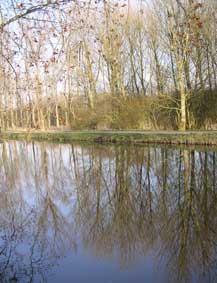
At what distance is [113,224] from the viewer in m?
5.60

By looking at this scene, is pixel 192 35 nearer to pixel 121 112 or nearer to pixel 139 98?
pixel 139 98

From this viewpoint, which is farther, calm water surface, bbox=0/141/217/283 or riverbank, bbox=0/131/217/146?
riverbank, bbox=0/131/217/146

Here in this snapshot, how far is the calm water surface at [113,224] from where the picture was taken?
13.2 ft

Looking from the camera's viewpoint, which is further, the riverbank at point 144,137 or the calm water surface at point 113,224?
the riverbank at point 144,137

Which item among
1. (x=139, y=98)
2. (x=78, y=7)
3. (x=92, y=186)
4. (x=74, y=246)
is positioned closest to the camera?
(x=78, y=7)

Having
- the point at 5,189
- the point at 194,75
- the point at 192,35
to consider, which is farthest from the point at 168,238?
the point at 194,75

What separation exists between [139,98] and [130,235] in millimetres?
17410

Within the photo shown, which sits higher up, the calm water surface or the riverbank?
the riverbank

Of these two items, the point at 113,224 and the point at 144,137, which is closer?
the point at 113,224

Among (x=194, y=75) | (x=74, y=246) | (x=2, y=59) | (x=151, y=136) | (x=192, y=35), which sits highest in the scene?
(x=192, y=35)

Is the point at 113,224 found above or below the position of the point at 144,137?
below

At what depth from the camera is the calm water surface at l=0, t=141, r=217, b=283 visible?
4.03 m

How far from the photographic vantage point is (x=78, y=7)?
11.4ft

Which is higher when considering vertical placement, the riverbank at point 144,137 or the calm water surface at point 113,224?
the riverbank at point 144,137
